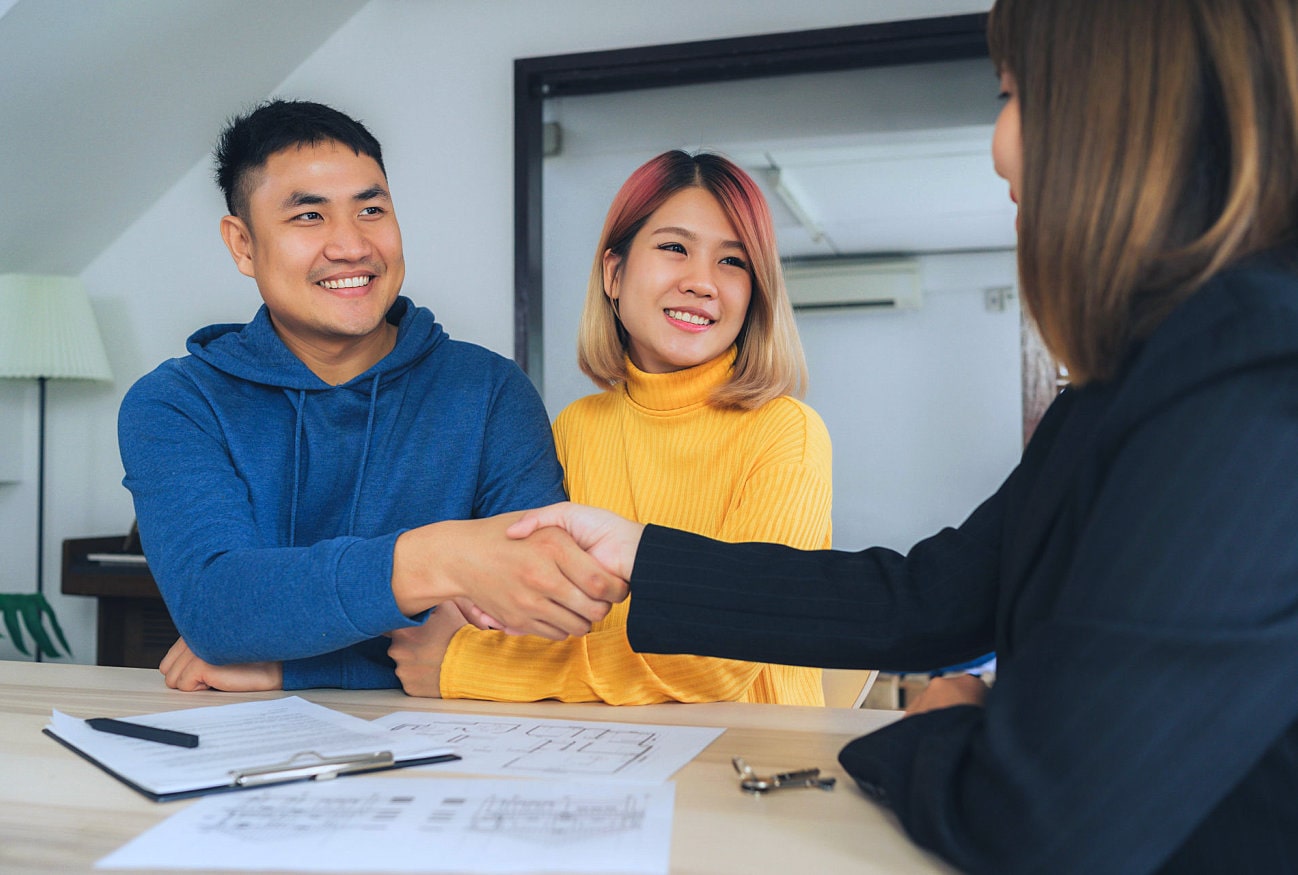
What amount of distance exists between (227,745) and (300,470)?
605mm

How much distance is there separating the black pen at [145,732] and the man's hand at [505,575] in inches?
10.3

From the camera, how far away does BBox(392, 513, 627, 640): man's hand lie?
3.55 feet

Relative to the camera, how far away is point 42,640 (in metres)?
2.74

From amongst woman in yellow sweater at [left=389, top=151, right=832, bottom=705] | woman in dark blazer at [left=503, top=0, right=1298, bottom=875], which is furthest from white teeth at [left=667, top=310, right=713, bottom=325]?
woman in dark blazer at [left=503, top=0, right=1298, bottom=875]

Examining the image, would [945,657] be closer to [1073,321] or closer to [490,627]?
[1073,321]

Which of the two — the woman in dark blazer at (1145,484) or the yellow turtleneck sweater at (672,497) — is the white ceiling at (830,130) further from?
the woman in dark blazer at (1145,484)

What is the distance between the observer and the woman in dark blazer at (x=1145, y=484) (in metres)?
0.54

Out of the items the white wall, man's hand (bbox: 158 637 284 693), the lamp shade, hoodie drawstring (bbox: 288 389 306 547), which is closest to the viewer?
man's hand (bbox: 158 637 284 693)

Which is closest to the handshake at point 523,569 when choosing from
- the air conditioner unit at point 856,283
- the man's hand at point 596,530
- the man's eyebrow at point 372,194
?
the man's hand at point 596,530

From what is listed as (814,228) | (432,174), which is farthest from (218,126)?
(814,228)

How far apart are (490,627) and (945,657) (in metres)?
0.55

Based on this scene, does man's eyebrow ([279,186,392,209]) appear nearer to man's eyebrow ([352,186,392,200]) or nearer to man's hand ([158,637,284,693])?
man's eyebrow ([352,186,392,200])

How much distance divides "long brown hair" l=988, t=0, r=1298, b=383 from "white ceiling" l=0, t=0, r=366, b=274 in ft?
8.36

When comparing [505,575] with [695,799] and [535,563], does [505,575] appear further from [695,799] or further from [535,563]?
[695,799]
